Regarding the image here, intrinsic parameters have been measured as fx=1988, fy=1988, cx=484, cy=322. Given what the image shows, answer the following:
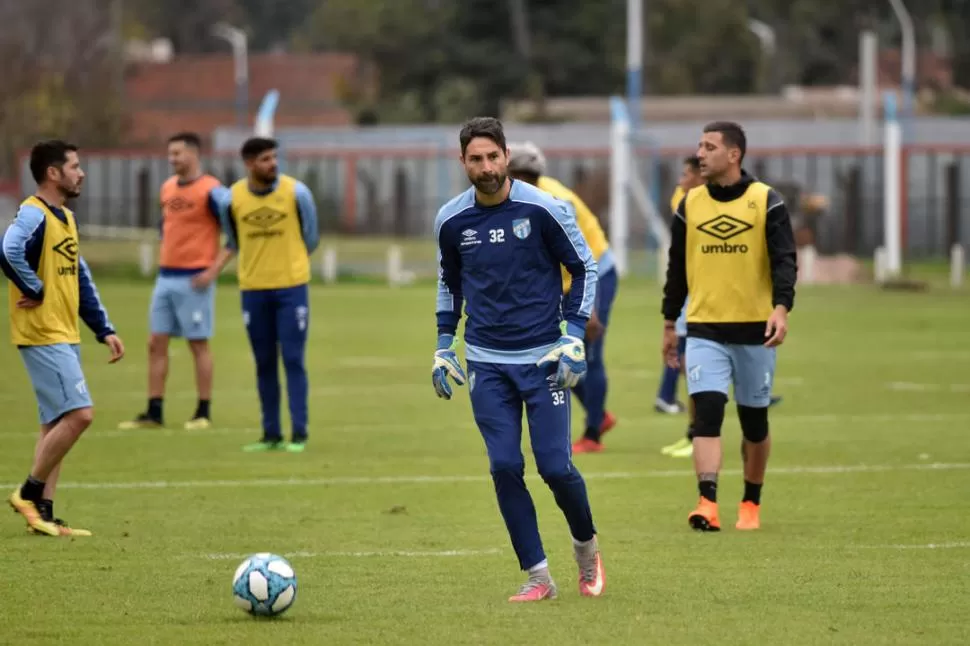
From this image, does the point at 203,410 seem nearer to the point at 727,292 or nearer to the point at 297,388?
the point at 297,388

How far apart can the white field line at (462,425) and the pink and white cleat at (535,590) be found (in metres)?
7.58

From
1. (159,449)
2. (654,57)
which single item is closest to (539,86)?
(654,57)

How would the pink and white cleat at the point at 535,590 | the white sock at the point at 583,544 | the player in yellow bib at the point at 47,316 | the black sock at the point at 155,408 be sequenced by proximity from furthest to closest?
1. the black sock at the point at 155,408
2. the player in yellow bib at the point at 47,316
3. the white sock at the point at 583,544
4. the pink and white cleat at the point at 535,590

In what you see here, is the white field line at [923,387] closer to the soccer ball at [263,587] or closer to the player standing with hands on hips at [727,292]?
Result: the player standing with hands on hips at [727,292]

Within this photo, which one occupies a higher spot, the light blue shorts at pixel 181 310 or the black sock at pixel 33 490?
the light blue shorts at pixel 181 310

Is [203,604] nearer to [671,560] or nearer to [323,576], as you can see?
[323,576]

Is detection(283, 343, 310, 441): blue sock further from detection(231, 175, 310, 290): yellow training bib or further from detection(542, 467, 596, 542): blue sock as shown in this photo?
detection(542, 467, 596, 542): blue sock

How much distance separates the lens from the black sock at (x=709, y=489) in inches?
427

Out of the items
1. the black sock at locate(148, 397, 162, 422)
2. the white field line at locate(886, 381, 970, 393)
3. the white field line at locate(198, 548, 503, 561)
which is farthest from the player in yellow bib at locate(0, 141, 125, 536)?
the white field line at locate(886, 381, 970, 393)

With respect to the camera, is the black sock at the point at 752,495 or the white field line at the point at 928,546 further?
the black sock at the point at 752,495

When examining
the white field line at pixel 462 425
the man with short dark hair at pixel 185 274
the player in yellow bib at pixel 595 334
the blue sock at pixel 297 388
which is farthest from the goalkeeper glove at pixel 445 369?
the man with short dark hair at pixel 185 274

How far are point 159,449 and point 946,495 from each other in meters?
6.00

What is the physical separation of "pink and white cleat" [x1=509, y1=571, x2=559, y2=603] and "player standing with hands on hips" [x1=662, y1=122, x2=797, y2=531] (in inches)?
87.6

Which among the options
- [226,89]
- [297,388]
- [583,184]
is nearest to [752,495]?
[297,388]
